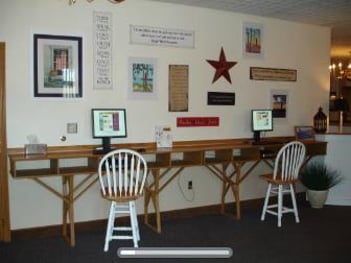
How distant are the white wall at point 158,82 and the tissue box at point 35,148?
18cm

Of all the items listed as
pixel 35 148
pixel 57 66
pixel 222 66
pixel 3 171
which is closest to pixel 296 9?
pixel 222 66

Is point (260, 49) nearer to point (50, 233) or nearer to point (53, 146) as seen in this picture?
point (53, 146)

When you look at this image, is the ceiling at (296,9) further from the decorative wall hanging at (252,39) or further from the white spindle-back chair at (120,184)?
the white spindle-back chair at (120,184)

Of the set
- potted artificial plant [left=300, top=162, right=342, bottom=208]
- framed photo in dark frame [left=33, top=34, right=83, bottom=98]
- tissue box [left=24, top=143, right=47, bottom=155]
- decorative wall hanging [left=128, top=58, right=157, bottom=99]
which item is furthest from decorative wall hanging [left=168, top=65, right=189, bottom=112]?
potted artificial plant [left=300, top=162, right=342, bottom=208]

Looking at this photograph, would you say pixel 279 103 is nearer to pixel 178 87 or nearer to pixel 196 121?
pixel 196 121

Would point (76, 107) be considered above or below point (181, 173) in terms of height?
above

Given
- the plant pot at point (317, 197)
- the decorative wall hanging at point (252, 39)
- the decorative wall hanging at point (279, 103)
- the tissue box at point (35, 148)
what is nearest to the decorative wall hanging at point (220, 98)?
the decorative wall hanging at point (252, 39)

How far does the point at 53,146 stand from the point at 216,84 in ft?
6.95

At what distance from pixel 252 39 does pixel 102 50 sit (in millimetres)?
2041

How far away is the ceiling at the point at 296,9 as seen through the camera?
4.64m

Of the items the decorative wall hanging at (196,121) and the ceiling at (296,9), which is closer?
the ceiling at (296,9)

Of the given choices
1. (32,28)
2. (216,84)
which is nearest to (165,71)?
(216,84)

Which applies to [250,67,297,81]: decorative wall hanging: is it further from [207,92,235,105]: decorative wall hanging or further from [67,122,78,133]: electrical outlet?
[67,122,78,133]: electrical outlet

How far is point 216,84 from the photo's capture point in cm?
512
